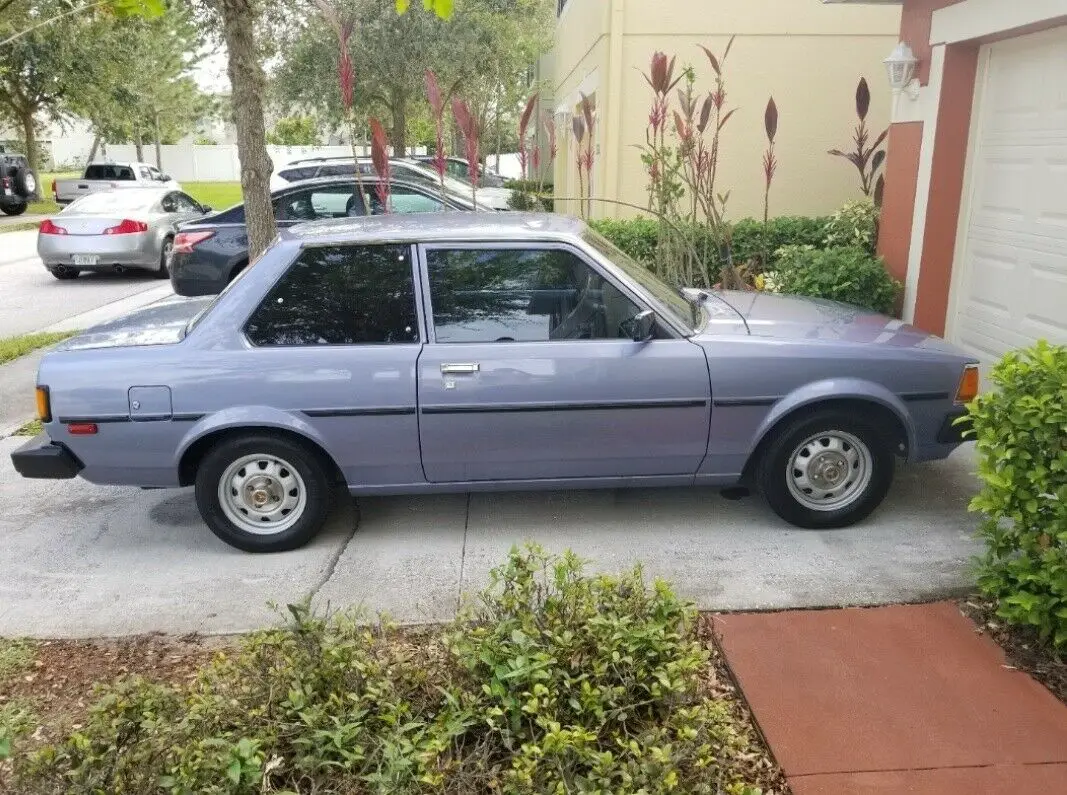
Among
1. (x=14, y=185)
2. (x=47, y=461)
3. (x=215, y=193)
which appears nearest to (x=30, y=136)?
(x=14, y=185)

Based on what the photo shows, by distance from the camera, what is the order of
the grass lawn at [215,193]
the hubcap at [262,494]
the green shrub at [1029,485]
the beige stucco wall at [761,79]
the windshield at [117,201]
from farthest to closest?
1. the grass lawn at [215,193]
2. the windshield at [117,201]
3. the beige stucco wall at [761,79]
4. the hubcap at [262,494]
5. the green shrub at [1029,485]

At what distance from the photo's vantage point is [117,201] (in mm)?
15469

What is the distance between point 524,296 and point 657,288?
0.79 meters

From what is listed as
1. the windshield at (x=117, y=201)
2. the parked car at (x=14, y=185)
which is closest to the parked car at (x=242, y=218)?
the windshield at (x=117, y=201)

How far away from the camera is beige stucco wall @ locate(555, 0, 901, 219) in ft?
35.7

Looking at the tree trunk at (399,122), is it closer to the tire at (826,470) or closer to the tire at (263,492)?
the tire at (263,492)

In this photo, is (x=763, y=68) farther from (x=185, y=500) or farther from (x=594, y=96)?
(x=185, y=500)

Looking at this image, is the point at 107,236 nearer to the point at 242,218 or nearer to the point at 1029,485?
the point at 242,218

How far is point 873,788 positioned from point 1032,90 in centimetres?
525

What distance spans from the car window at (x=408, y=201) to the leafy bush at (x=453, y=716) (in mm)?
7763

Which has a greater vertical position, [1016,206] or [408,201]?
[1016,206]

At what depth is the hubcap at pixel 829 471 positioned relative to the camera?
15.6 feet

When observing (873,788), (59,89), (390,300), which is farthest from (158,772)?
(59,89)

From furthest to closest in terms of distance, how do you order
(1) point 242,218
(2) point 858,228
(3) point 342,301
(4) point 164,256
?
(4) point 164,256
(1) point 242,218
(2) point 858,228
(3) point 342,301
